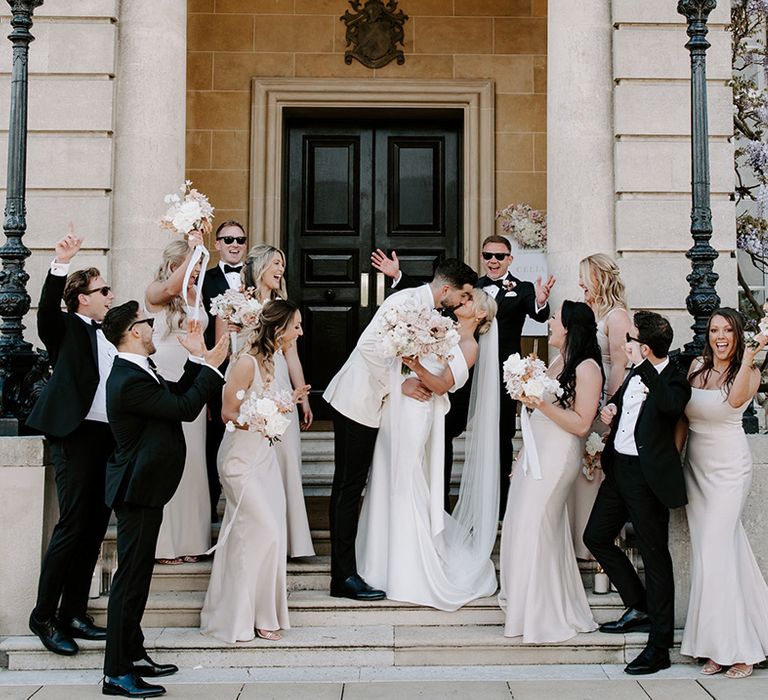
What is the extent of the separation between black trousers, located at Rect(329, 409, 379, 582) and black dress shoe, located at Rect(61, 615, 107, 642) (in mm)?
1584

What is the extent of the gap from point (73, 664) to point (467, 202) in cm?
636

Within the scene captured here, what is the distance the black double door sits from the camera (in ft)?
36.1

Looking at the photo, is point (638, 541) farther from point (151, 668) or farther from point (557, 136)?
point (557, 136)

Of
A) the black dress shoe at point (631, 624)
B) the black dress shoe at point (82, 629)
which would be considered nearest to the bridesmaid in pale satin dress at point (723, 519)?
the black dress shoe at point (631, 624)

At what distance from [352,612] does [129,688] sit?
1605 mm

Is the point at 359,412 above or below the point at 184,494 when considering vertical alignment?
above

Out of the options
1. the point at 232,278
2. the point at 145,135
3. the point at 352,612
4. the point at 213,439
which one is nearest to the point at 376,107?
the point at 145,135

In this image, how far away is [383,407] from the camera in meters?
7.05

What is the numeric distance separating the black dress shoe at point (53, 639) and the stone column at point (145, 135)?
10.2 ft

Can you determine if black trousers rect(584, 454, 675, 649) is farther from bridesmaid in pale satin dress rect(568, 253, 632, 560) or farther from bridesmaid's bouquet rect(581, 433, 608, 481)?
bridesmaid in pale satin dress rect(568, 253, 632, 560)

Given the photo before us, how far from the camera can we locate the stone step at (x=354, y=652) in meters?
6.35

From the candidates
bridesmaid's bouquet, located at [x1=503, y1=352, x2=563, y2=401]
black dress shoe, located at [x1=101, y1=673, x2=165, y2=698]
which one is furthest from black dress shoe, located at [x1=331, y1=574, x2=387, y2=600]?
bridesmaid's bouquet, located at [x1=503, y1=352, x2=563, y2=401]

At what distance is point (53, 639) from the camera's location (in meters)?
6.33

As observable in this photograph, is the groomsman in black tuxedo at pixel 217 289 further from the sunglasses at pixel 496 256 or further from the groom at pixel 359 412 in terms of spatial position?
the sunglasses at pixel 496 256
